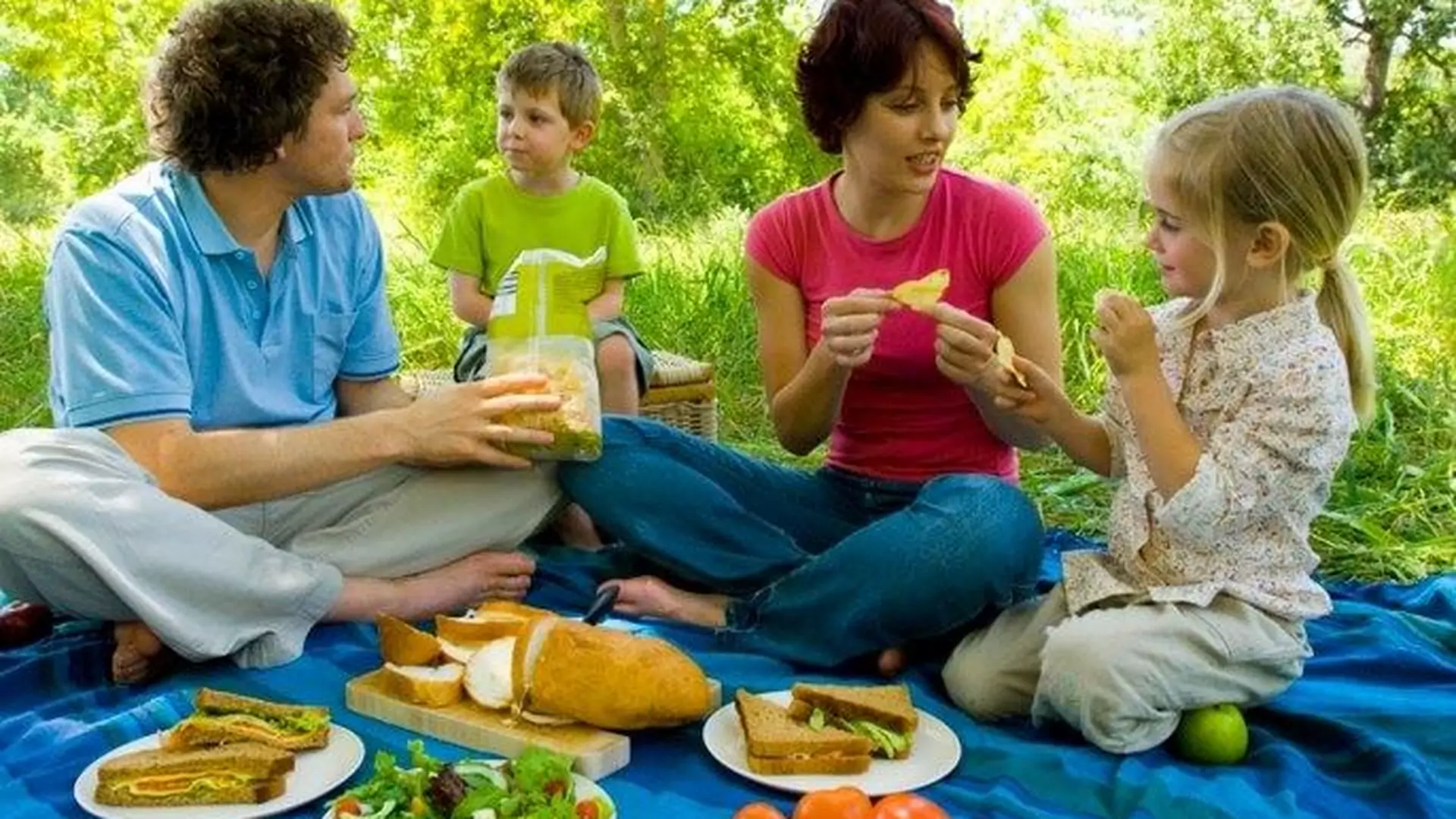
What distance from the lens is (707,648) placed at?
2641 mm

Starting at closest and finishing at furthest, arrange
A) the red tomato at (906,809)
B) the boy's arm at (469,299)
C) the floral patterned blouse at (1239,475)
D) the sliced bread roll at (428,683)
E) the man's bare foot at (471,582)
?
the red tomato at (906,809), the floral patterned blouse at (1239,475), the sliced bread roll at (428,683), the man's bare foot at (471,582), the boy's arm at (469,299)

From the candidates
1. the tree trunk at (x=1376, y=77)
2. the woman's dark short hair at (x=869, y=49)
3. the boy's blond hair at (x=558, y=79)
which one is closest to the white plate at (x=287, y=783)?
the woman's dark short hair at (x=869, y=49)

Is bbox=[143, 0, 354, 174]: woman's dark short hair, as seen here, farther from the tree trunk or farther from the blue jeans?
the tree trunk

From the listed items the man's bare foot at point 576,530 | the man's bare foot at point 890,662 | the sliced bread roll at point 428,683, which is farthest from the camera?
the man's bare foot at point 576,530

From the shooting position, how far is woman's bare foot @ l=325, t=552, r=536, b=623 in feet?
8.64

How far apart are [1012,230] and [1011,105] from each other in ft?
41.3

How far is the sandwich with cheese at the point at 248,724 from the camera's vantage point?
1942 millimetres

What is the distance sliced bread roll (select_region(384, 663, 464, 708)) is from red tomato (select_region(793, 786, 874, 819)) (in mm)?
665

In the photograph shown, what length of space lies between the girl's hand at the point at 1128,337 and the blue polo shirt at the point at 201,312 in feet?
5.01

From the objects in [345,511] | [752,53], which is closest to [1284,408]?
[345,511]

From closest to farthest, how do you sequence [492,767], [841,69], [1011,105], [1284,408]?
[492,767] < [1284,408] < [841,69] < [1011,105]

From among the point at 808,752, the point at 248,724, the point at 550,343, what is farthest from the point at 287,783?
the point at 550,343

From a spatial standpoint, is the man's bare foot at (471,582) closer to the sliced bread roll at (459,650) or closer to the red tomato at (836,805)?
the sliced bread roll at (459,650)

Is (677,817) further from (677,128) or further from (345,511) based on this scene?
(677,128)
